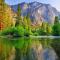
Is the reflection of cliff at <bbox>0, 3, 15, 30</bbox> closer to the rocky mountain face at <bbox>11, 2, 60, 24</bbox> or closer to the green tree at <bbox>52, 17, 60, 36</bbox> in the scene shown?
the green tree at <bbox>52, 17, 60, 36</bbox>

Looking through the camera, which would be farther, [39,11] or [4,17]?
[39,11]

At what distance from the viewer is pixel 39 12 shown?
89500 millimetres

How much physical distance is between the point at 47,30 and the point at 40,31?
326cm

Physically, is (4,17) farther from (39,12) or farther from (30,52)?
(30,52)

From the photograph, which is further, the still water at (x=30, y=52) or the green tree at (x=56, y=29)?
the green tree at (x=56, y=29)

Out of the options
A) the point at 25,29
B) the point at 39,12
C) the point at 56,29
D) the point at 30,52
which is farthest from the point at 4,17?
the point at 30,52

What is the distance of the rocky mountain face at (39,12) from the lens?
78744 mm

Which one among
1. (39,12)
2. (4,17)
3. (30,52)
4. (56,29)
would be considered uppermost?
(39,12)

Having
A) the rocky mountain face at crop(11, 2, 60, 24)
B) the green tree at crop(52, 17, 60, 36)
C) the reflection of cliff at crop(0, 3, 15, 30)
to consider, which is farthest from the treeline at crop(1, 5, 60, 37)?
the rocky mountain face at crop(11, 2, 60, 24)

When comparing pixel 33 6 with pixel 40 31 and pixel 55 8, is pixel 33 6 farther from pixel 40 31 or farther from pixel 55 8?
pixel 40 31

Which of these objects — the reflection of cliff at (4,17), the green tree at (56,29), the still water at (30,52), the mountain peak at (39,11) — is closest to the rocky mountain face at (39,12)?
the mountain peak at (39,11)

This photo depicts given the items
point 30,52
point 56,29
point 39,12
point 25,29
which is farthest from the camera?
point 39,12

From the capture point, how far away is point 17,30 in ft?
174

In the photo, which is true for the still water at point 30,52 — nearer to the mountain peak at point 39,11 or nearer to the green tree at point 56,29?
the green tree at point 56,29
